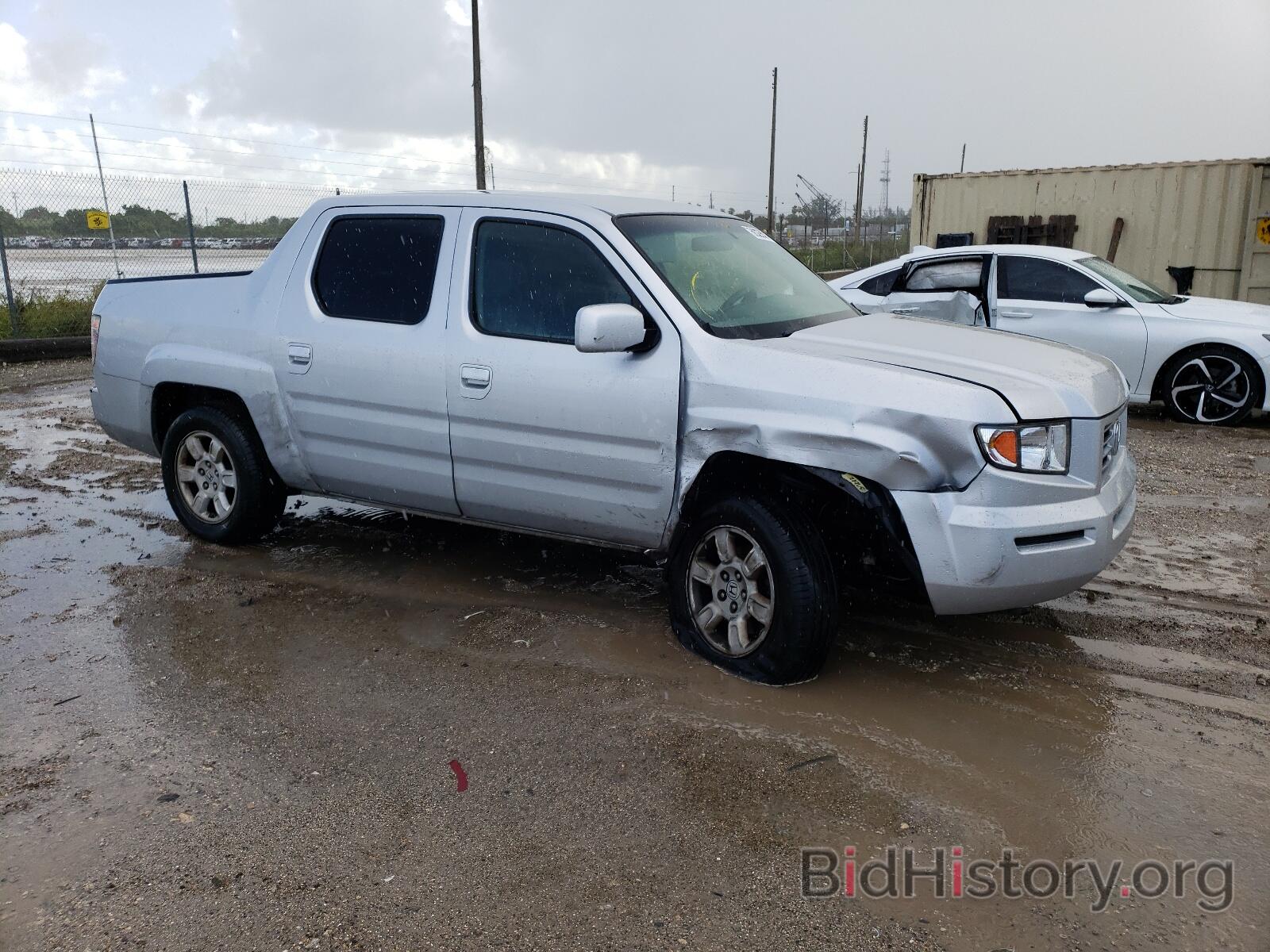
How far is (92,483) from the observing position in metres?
7.04

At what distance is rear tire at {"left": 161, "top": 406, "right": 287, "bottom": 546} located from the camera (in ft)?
17.4

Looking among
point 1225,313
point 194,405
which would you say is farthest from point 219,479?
point 1225,313

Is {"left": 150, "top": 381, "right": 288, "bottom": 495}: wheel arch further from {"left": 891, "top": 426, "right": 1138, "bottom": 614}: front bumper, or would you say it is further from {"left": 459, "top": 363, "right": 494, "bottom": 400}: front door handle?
{"left": 891, "top": 426, "right": 1138, "bottom": 614}: front bumper

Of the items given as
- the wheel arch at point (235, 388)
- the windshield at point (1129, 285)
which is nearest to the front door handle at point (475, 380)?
the wheel arch at point (235, 388)

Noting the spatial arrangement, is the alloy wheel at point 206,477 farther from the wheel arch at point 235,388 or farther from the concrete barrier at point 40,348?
the concrete barrier at point 40,348

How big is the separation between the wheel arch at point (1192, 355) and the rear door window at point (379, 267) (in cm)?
694

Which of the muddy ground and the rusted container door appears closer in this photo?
the muddy ground

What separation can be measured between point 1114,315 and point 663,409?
21.6 feet

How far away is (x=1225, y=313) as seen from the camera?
8.91 m

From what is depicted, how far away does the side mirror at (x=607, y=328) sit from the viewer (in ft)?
12.4

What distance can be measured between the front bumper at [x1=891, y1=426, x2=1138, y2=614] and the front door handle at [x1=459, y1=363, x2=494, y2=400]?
70.6 inches

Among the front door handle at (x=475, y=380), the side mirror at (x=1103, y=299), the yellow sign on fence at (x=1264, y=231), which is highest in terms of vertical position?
the yellow sign on fence at (x=1264, y=231)

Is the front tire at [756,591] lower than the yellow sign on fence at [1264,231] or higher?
lower

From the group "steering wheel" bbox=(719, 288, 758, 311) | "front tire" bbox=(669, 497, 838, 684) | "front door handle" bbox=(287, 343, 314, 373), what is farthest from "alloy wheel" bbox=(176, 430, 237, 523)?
"steering wheel" bbox=(719, 288, 758, 311)
